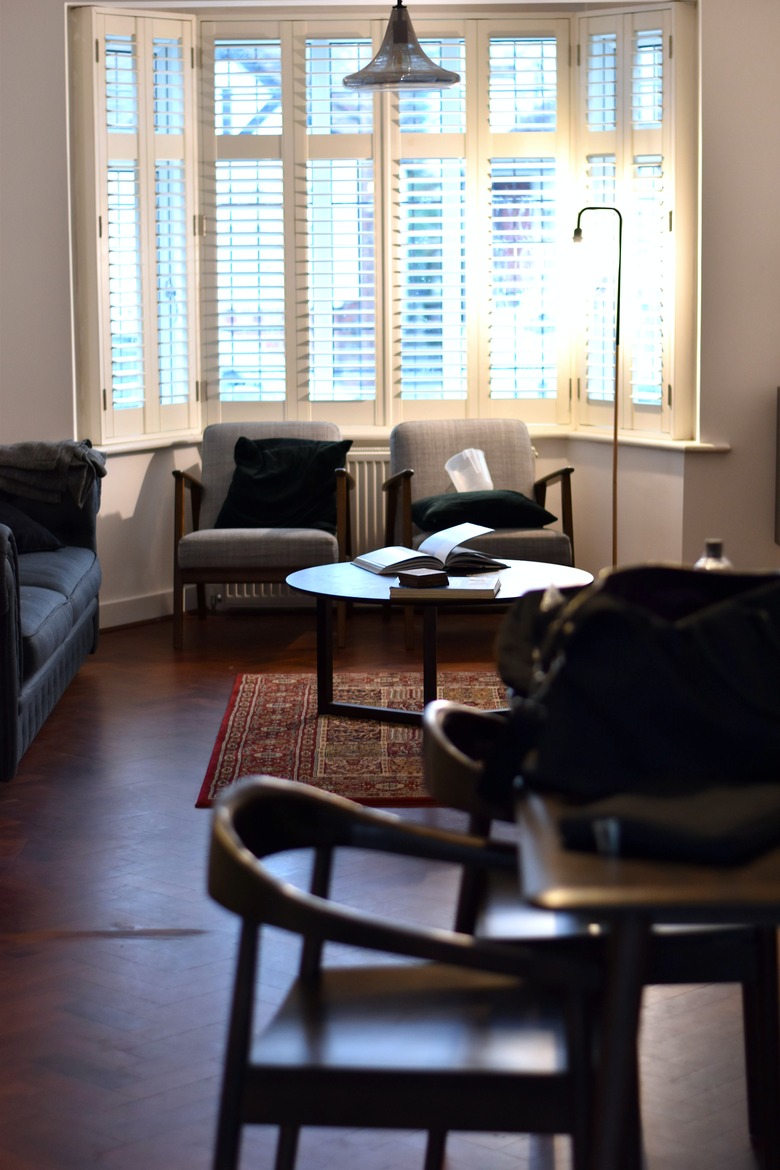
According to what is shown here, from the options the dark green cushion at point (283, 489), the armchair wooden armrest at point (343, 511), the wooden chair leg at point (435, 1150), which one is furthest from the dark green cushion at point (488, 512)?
the wooden chair leg at point (435, 1150)

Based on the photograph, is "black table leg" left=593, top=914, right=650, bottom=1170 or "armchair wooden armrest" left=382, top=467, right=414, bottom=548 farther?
"armchair wooden armrest" left=382, top=467, right=414, bottom=548

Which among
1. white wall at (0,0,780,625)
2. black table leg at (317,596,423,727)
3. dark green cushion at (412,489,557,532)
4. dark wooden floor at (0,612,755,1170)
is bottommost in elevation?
dark wooden floor at (0,612,755,1170)

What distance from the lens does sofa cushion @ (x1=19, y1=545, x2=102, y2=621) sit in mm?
4949

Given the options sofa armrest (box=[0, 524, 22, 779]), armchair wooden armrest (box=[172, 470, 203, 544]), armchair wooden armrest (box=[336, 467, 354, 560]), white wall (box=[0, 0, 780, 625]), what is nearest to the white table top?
sofa armrest (box=[0, 524, 22, 779])

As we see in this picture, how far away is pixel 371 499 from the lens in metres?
7.08

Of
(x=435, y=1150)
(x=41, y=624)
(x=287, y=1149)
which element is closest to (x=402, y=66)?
(x=41, y=624)

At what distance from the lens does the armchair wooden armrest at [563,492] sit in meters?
6.54

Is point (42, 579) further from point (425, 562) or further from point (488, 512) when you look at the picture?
point (488, 512)

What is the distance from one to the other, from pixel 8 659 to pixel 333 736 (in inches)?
47.5

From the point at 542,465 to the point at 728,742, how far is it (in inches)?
227

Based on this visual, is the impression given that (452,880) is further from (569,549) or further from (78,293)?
(78,293)

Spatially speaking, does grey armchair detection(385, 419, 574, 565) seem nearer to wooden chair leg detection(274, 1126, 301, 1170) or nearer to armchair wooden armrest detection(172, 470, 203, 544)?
armchair wooden armrest detection(172, 470, 203, 544)

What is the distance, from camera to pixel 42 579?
4969 millimetres

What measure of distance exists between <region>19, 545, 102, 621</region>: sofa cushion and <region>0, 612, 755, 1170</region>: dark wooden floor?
0.49 metres
